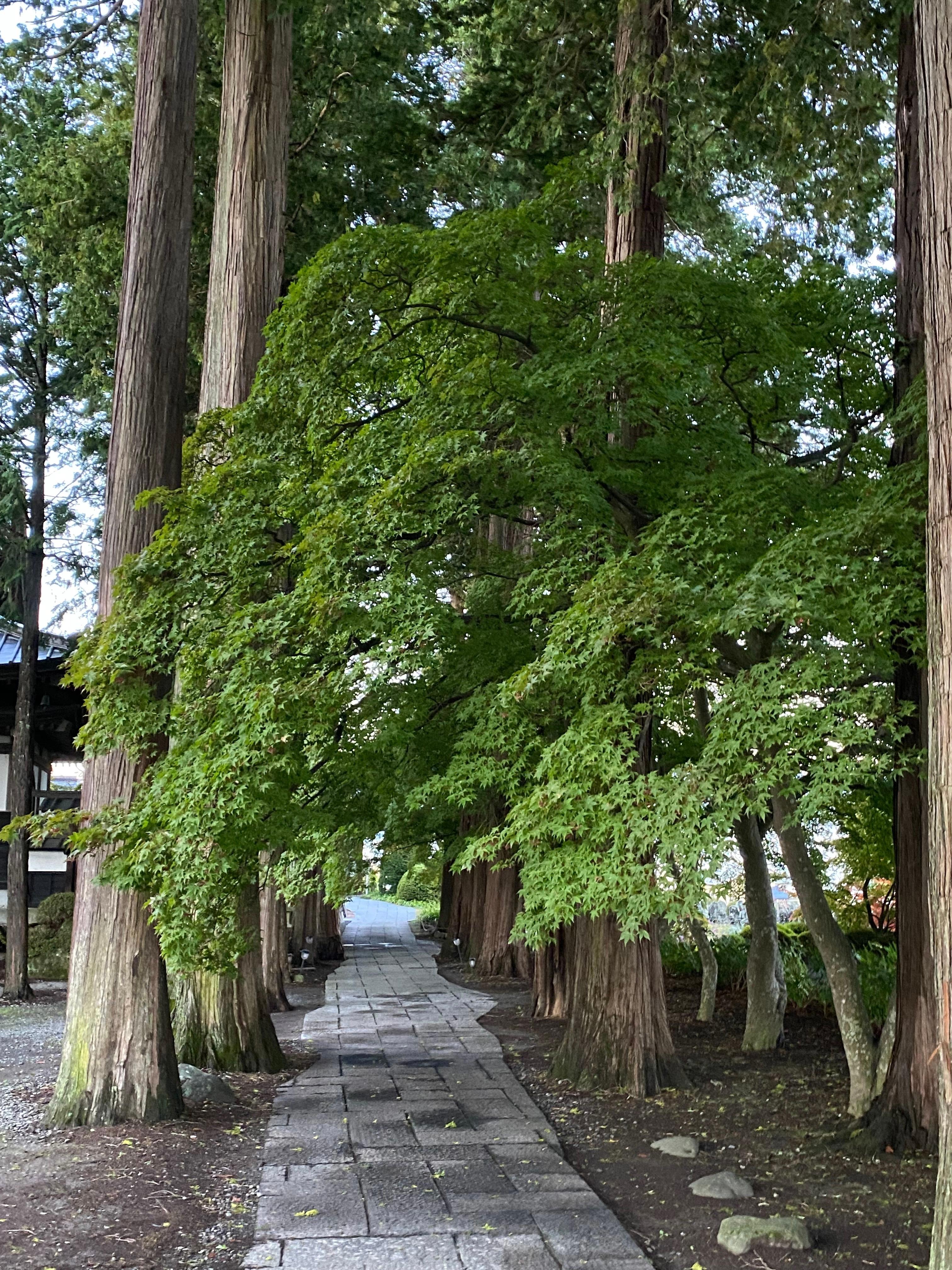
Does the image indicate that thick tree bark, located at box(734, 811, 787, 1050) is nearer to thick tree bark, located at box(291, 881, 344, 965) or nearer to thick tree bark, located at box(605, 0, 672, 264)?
thick tree bark, located at box(605, 0, 672, 264)

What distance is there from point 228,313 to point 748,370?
18.0 ft

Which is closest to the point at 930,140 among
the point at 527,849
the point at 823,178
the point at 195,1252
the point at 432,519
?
the point at 432,519

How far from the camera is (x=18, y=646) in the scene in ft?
61.7

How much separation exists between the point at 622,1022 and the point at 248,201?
26.6ft

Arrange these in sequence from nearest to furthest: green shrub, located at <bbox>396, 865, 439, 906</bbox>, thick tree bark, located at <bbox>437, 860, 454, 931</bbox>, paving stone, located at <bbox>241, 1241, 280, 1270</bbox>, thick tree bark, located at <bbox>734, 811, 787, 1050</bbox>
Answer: paving stone, located at <bbox>241, 1241, 280, 1270</bbox>
thick tree bark, located at <bbox>734, 811, 787, 1050</bbox>
thick tree bark, located at <bbox>437, 860, 454, 931</bbox>
green shrub, located at <bbox>396, 865, 439, 906</bbox>

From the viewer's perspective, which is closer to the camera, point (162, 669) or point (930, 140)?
point (930, 140)

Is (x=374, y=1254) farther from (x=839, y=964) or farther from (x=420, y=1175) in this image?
(x=839, y=964)

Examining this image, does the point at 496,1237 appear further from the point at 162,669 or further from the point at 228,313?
the point at 228,313

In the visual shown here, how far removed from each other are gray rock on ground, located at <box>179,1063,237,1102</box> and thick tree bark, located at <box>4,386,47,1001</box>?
6.02 m

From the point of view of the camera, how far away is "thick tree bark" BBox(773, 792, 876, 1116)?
7.45m

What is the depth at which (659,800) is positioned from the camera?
5312 millimetres

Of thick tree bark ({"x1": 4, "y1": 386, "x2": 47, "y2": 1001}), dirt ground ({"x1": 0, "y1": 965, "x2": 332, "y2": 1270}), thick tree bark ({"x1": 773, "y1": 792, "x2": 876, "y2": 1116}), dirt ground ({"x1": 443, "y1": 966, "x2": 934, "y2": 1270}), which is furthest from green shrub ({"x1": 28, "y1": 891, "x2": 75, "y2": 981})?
thick tree bark ({"x1": 773, "y1": 792, "x2": 876, "y2": 1116})

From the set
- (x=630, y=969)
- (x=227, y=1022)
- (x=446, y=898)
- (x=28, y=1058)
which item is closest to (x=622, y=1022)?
(x=630, y=969)

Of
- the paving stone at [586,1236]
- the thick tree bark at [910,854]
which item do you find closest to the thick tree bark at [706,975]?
the thick tree bark at [910,854]
